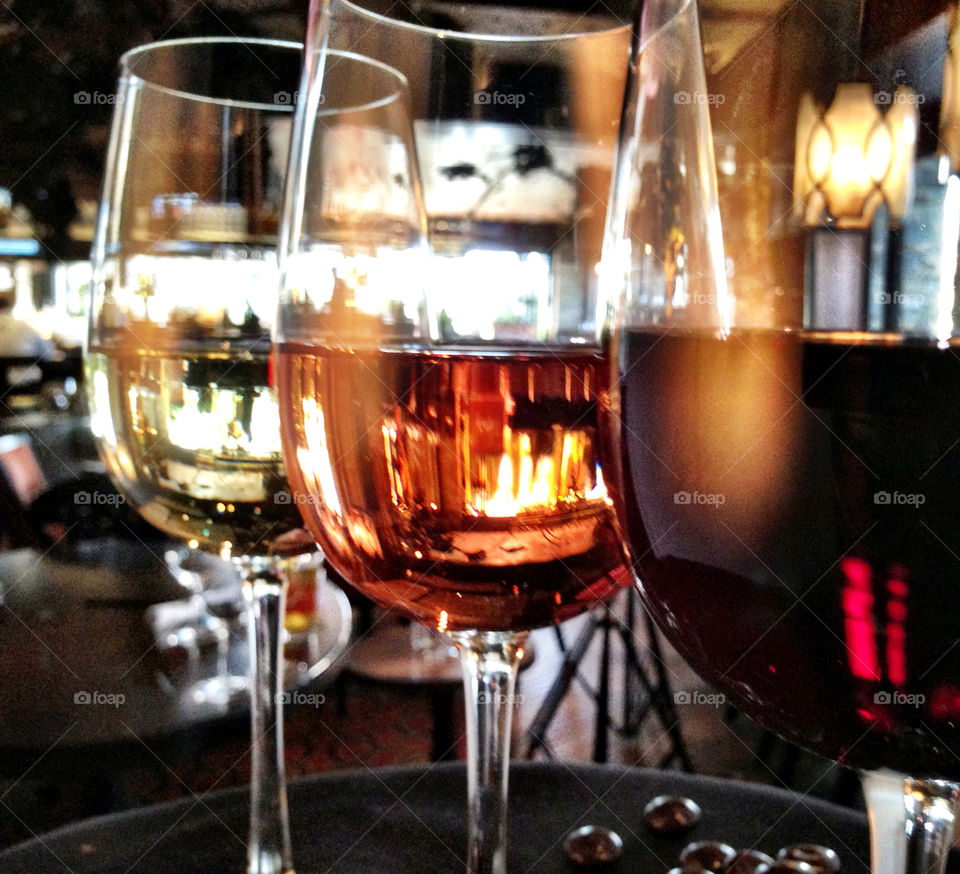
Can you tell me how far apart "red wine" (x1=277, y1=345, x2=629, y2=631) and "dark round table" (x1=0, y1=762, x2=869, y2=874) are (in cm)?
21

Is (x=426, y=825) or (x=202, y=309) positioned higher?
(x=202, y=309)

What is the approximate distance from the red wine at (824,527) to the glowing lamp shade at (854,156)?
0.07 ft

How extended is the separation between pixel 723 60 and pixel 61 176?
14.7ft

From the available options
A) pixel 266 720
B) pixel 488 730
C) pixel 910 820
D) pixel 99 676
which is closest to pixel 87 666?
pixel 99 676

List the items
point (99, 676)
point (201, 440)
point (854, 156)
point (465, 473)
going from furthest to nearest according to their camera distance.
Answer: point (99, 676) → point (201, 440) → point (465, 473) → point (854, 156)

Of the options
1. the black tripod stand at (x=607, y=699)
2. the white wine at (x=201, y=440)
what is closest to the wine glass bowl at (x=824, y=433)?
the white wine at (x=201, y=440)

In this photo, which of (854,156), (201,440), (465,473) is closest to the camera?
(854,156)

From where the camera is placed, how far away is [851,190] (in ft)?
0.58

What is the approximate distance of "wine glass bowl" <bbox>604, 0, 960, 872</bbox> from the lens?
162 millimetres

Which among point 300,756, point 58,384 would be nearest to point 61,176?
point 58,384

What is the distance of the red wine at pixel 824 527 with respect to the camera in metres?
0.16

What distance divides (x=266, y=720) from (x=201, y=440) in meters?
0.13

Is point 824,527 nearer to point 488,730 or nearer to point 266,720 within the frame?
point 488,730

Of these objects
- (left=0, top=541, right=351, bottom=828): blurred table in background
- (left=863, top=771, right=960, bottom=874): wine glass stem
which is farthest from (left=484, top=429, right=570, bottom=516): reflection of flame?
(left=0, top=541, right=351, bottom=828): blurred table in background
